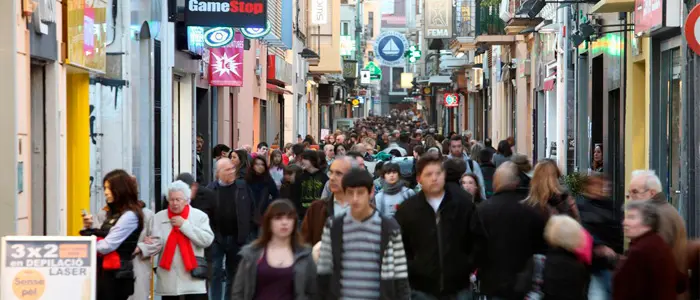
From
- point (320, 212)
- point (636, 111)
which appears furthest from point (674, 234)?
point (636, 111)

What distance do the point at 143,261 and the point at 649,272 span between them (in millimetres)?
4374

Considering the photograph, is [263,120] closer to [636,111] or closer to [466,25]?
[466,25]

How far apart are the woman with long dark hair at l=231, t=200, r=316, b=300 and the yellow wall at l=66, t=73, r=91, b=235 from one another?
23.6 feet

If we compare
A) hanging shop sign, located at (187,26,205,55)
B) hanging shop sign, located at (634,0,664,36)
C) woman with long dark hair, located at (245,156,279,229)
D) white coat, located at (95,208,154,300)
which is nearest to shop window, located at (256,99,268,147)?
hanging shop sign, located at (187,26,205,55)

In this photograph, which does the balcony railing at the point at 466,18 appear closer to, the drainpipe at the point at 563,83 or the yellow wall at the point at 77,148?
the drainpipe at the point at 563,83

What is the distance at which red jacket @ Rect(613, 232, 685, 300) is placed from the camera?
7312 mm

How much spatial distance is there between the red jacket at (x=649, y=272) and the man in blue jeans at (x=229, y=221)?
667 centimetres

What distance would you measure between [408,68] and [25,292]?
15474cm

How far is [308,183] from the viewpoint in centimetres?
1483

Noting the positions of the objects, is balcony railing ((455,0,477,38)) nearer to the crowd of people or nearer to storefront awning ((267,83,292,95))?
storefront awning ((267,83,292,95))

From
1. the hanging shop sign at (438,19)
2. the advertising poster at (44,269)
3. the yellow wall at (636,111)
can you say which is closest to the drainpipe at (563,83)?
the yellow wall at (636,111)

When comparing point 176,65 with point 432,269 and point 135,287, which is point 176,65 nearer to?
point 135,287

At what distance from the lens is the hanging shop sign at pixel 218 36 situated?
23875 millimetres

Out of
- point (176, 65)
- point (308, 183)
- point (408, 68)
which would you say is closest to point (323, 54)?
point (176, 65)
